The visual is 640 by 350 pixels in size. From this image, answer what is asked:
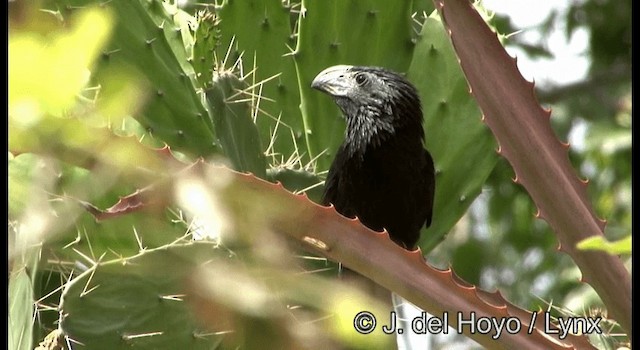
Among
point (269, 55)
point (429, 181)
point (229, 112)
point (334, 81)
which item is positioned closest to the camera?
point (229, 112)

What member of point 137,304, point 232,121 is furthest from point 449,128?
point 137,304

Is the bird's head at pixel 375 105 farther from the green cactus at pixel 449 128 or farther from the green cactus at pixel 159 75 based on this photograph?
the green cactus at pixel 159 75

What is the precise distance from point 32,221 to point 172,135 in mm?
1207

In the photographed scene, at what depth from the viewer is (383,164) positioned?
2857 mm

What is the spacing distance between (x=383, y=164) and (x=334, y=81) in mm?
533

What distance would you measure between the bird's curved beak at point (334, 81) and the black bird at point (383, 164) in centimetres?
8

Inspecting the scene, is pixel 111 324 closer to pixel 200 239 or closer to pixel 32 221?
pixel 200 239

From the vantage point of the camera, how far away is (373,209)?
280cm

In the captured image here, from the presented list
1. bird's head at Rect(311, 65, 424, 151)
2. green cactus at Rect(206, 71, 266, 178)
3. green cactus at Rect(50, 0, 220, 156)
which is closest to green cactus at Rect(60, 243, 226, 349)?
green cactus at Rect(206, 71, 266, 178)

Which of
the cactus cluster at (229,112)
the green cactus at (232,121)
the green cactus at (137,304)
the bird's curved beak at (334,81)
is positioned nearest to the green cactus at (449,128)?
the cactus cluster at (229,112)

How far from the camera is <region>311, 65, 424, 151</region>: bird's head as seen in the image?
101 inches

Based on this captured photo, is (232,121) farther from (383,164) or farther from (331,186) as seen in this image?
(383,164)

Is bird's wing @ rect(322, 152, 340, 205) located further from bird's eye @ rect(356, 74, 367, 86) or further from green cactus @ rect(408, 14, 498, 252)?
green cactus @ rect(408, 14, 498, 252)

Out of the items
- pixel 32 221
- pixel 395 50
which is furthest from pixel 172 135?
pixel 32 221
